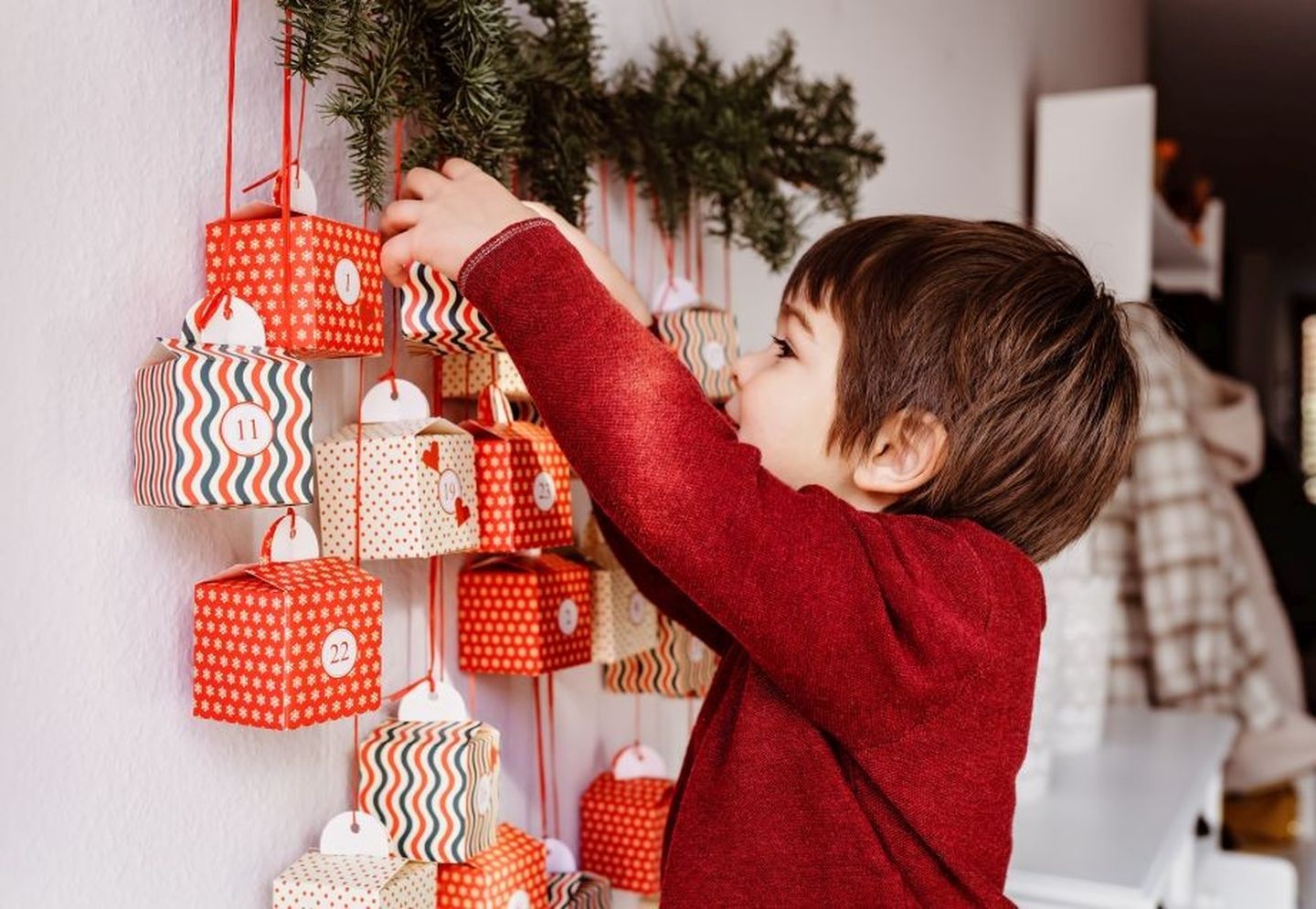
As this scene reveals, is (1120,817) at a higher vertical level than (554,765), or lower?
lower

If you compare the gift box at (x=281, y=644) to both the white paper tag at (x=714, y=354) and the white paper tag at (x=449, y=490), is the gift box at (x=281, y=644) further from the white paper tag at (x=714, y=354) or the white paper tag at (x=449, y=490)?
the white paper tag at (x=714, y=354)

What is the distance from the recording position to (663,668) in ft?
3.19

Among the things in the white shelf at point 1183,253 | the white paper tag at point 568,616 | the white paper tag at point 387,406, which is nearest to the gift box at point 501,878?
the white paper tag at point 568,616

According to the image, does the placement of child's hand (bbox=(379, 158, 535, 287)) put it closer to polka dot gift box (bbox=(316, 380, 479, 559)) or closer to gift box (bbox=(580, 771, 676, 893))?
polka dot gift box (bbox=(316, 380, 479, 559))

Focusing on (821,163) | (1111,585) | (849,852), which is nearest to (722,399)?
(821,163)

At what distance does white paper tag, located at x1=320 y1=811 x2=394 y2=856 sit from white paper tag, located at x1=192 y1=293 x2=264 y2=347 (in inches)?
10.2

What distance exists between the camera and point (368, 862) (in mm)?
669

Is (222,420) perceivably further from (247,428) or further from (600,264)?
(600,264)

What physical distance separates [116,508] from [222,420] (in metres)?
0.07

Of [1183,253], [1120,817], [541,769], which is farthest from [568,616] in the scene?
[1183,253]

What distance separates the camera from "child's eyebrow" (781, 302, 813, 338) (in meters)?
0.76

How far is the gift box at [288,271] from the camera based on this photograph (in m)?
0.59

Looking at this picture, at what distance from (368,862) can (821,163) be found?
65 centimetres

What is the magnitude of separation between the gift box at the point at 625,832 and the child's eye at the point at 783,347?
0.33 metres
